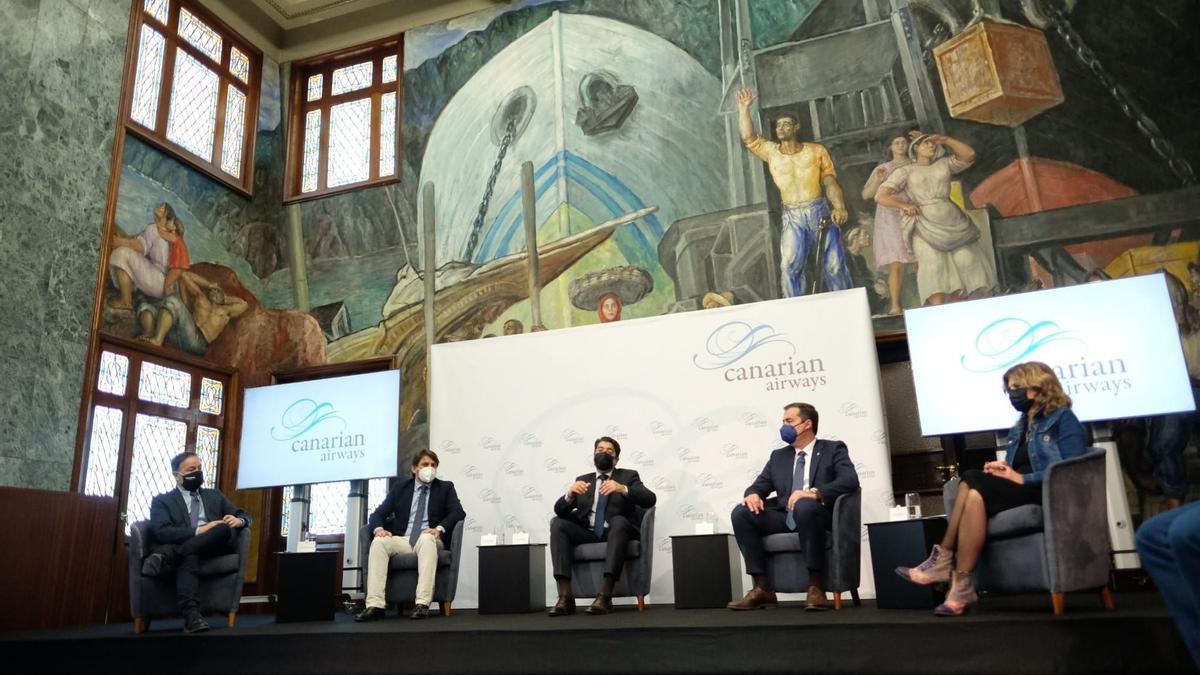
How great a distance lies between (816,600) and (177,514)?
3712 mm

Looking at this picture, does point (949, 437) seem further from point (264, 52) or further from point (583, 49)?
point (264, 52)

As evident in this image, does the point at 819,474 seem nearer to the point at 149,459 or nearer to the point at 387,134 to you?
the point at 149,459

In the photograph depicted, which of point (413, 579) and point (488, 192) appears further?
point (488, 192)

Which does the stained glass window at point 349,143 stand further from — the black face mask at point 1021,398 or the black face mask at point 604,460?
the black face mask at point 1021,398

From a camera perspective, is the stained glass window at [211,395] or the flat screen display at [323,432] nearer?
the flat screen display at [323,432]

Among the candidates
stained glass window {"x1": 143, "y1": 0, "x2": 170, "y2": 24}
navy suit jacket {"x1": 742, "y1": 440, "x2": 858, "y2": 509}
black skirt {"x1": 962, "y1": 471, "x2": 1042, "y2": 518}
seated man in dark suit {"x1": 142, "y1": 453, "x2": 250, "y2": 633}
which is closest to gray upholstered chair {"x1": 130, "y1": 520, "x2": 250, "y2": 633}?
seated man in dark suit {"x1": 142, "y1": 453, "x2": 250, "y2": 633}

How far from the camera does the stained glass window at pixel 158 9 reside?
841 cm

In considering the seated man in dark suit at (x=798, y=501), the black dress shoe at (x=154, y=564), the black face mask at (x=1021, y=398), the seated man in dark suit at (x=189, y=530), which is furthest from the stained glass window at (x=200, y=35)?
the black face mask at (x=1021, y=398)

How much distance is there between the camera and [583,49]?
8820 millimetres

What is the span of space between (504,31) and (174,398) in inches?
188

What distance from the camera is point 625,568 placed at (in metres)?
5.36

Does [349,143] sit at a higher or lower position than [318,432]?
higher

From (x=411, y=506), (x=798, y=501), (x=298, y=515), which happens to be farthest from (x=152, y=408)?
(x=798, y=501)

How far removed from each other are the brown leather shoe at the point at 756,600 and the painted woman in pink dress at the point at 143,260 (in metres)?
5.69
